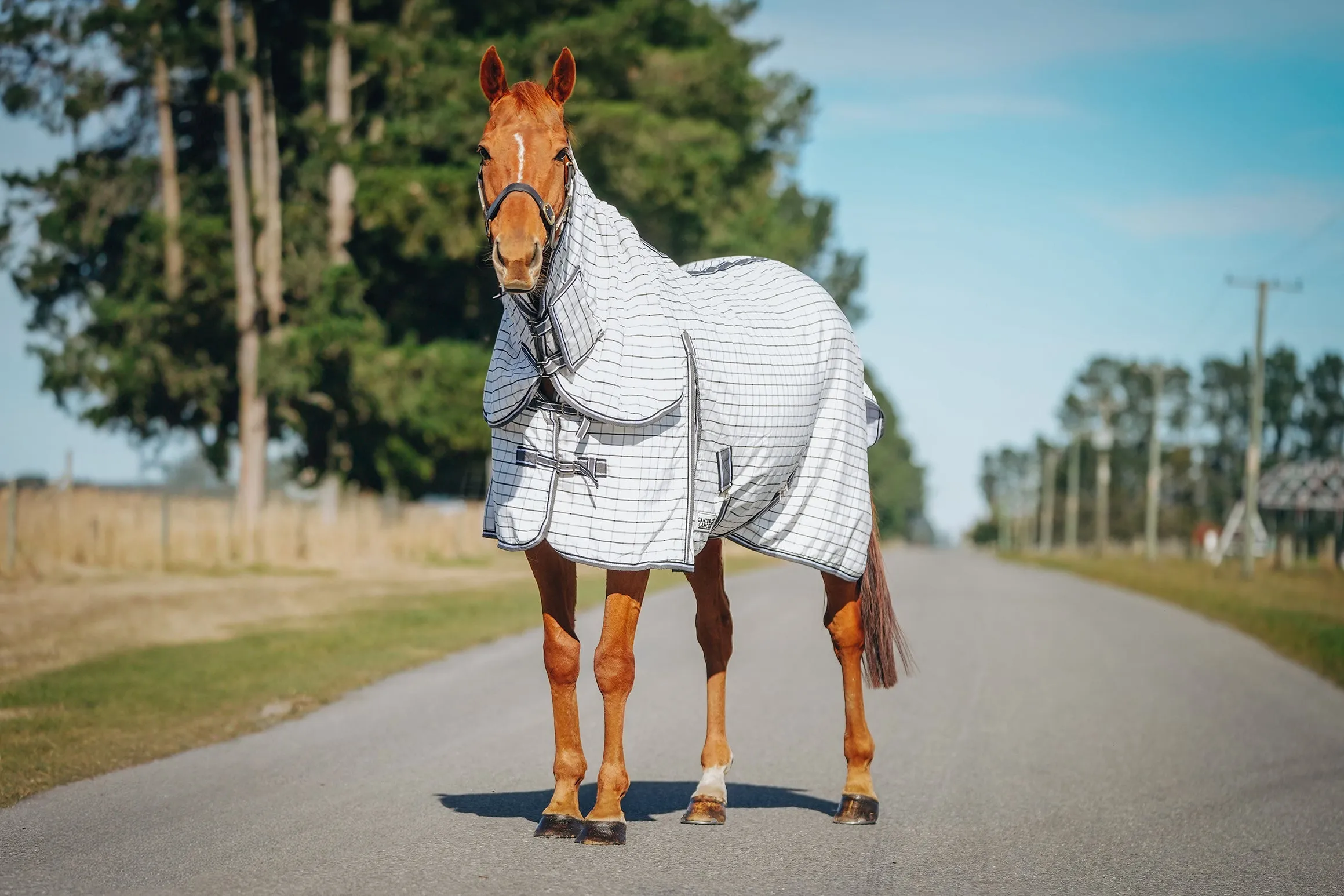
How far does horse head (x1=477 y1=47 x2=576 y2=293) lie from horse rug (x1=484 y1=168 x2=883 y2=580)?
21 centimetres

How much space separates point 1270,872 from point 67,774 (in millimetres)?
5728

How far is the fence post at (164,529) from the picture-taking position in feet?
71.4

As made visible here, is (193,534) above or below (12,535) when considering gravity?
below

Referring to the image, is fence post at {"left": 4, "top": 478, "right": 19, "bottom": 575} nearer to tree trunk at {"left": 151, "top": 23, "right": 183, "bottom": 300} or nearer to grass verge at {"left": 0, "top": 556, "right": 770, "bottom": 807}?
grass verge at {"left": 0, "top": 556, "right": 770, "bottom": 807}

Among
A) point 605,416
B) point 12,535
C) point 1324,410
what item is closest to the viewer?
point 605,416

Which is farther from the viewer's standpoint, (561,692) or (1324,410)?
(1324,410)

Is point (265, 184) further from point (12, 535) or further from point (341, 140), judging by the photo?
point (12, 535)

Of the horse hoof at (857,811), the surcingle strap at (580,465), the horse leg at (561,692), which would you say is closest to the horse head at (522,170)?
the surcingle strap at (580,465)

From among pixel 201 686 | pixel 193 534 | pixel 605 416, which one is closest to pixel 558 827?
pixel 605 416

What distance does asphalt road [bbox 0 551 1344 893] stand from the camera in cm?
524

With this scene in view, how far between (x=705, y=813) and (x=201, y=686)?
6514mm

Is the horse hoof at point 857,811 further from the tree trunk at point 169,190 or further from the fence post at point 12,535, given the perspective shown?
the tree trunk at point 169,190

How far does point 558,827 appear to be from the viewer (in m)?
5.71

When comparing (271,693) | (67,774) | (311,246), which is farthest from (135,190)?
(67,774)
